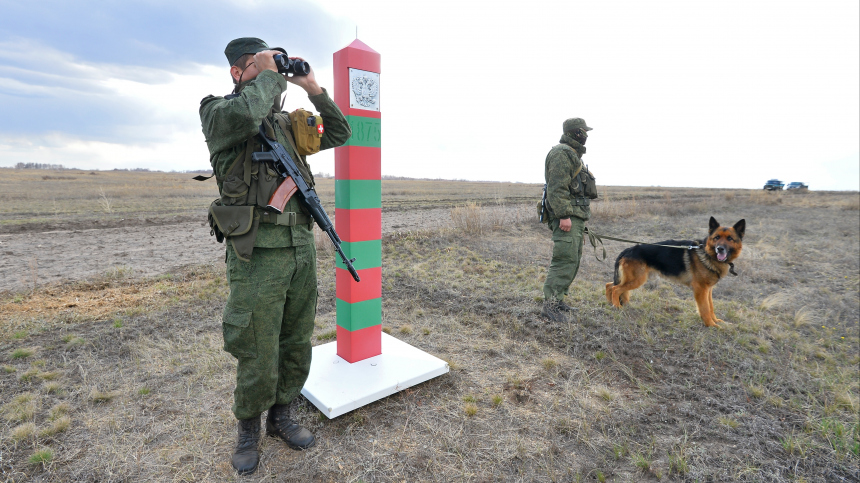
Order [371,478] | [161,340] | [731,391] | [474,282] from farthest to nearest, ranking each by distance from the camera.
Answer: [474,282], [161,340], [731,391], [371,478]

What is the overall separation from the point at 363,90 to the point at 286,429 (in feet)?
8.53

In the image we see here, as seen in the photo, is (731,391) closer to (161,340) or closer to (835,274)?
(161,340)

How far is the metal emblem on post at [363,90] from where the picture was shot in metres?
3.21

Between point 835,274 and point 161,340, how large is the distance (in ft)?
38.9

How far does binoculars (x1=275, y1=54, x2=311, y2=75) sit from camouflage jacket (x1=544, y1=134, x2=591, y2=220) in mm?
3337

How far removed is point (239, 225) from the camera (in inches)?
87.8

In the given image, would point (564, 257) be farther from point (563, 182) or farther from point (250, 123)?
point (250, 123)

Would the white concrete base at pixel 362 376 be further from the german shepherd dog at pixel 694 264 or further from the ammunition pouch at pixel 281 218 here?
the german shepherd dog at pixel 694 264

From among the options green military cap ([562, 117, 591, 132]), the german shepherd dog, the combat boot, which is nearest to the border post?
Answer: the combat boot

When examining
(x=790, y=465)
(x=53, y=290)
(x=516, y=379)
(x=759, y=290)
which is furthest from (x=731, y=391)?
(x=53, y=290)

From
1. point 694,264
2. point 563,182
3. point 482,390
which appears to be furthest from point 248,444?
point 694,264

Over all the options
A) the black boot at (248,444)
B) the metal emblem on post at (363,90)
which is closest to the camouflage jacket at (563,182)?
the metal emblem on post at (363,90)

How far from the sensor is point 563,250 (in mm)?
5012

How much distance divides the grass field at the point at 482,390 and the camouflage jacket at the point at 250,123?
1.42 meters
